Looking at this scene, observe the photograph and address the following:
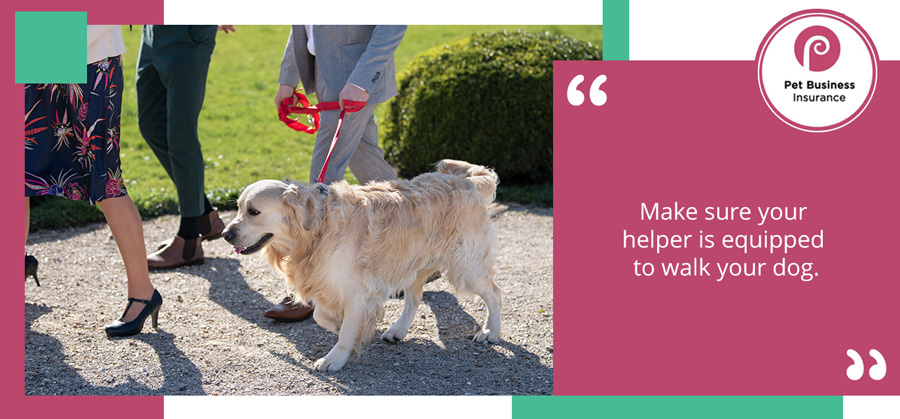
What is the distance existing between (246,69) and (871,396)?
12.2 m

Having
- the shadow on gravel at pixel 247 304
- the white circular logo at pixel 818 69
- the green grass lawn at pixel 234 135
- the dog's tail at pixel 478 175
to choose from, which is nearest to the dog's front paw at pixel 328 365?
the shadow on gravel at pixel 247 304

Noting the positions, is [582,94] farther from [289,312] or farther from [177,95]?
[177,95]

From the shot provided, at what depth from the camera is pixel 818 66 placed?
3.97 m

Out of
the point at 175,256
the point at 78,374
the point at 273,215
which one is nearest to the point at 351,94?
the point at 273,215

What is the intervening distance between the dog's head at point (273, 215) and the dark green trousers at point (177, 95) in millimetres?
2138

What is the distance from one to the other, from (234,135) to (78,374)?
7149 millimetres

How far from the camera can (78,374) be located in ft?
14.1

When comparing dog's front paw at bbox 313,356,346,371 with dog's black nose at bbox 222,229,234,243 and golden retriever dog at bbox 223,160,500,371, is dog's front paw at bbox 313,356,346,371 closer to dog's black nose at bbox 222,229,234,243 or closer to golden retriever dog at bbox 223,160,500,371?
golden retriever dog at bbox 223,160,500,371

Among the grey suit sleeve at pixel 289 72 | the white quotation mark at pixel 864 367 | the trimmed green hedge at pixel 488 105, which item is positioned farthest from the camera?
the trimmed green hedge at pixel 488 105

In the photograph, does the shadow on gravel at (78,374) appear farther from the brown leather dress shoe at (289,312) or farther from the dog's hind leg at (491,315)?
the dog's hind leg at (491,315)

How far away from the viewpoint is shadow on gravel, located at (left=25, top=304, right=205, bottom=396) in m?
4.12

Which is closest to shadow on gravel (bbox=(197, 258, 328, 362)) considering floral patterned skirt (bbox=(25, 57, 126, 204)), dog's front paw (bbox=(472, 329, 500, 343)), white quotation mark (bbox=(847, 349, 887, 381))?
dog's front paw (bbox=(472, 329, 500, 343))

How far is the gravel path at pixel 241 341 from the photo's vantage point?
14.0 ft

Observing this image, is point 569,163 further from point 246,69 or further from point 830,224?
point 246,69
